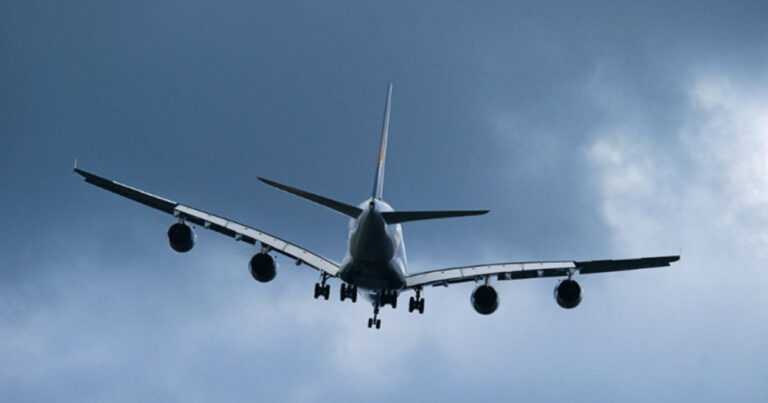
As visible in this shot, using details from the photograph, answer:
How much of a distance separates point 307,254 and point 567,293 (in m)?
12.4

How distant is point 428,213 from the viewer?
103 ft

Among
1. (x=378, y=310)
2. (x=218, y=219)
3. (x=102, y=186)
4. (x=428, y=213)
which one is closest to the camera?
(x=428, y=213)

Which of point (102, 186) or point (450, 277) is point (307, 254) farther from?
point (102, 186)

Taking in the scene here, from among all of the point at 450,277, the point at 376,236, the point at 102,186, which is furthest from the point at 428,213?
the point at 102,186

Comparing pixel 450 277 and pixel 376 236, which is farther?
pixel 450 277

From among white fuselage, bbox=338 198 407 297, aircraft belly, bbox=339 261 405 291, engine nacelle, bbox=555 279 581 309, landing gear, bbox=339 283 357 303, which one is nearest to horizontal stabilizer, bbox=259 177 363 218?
white fuselage, bbox=338 198 407 297

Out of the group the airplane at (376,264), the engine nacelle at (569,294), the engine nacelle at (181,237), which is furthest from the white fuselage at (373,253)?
the engine nacelle at (569,294)

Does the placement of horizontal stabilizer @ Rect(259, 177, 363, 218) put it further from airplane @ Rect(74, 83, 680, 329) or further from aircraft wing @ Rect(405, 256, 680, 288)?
aircraft wing @ Rect(405, 256, 680, 288)

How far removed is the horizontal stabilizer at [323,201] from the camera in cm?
2930

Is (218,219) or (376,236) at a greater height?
(218,219)

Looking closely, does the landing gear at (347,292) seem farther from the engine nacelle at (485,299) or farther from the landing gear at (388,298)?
the engine nacelle at (485,299)

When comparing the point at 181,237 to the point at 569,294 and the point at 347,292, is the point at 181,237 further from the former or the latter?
the point at 569,294

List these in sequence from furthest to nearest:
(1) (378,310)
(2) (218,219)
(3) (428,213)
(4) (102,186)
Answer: (1) (378,310) → (2) (218,219) → (4) (102,186) → (3) (428,213)

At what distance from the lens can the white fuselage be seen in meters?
33.0
